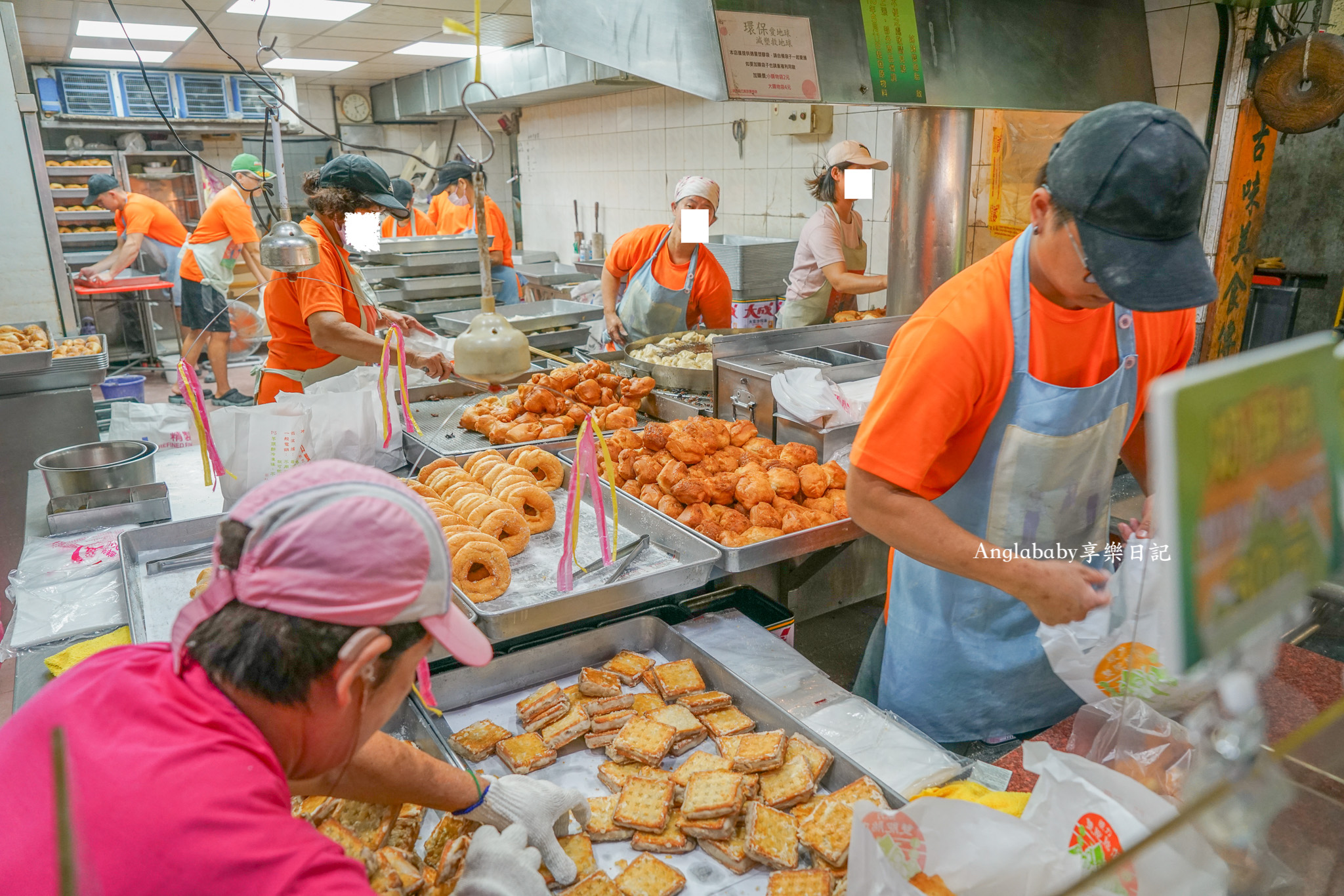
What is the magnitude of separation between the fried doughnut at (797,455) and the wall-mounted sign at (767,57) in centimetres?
116

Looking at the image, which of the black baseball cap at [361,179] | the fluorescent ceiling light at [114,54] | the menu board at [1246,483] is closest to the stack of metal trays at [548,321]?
the black baseball cap at [361,179]

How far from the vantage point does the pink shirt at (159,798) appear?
2.75 ft

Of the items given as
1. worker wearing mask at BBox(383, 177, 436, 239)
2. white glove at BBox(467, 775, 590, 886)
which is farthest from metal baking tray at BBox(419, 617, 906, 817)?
worker wearing mask at BBox(383, 177, 436, 239)

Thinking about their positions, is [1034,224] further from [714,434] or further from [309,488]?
[714,434]

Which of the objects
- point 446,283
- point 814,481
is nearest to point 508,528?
point 814,481

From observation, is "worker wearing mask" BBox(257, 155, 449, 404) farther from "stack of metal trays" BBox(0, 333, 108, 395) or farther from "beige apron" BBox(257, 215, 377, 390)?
"stack of metal trays" BBox(0, 333, 108, 395)

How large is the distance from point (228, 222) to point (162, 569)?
6.51 m

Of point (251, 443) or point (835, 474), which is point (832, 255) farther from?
point (251, 443)

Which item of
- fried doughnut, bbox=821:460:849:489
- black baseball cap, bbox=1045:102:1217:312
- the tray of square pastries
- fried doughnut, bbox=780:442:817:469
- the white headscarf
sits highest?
the white headscarf

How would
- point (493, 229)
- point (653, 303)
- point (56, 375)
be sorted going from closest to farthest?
point (56, 375) < point (653, 303) < point (493, 229)

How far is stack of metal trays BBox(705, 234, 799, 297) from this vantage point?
6.37 m

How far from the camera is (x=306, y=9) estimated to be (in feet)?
25.1

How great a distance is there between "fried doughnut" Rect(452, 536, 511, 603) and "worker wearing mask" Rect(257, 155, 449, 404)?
57.5 inches

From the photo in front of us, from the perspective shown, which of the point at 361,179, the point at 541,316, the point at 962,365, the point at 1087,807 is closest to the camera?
the point at 1087,807
